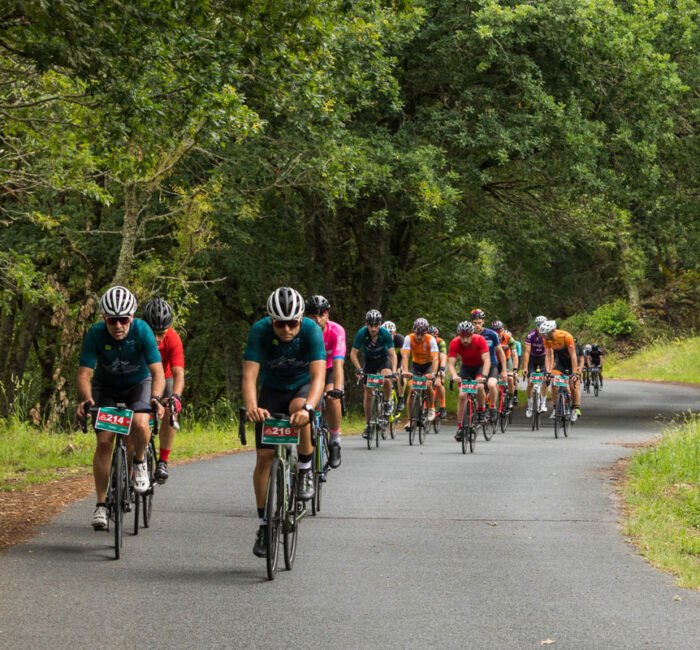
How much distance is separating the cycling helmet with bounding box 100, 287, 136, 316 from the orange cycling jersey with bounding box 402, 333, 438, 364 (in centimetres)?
1129

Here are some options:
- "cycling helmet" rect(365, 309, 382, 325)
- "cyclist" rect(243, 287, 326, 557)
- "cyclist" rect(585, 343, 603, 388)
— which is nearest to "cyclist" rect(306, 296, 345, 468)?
"cyclist" rect(243, 287, 326, 557)

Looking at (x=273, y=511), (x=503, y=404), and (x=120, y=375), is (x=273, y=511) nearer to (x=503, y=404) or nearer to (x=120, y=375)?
(x=120, y=375)

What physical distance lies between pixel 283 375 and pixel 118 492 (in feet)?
4.87

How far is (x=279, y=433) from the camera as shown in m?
7.69

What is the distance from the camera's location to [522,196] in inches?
1150

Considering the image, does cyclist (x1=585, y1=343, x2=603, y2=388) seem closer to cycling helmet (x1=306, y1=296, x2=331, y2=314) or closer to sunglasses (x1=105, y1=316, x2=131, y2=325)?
cycling helmet (x1=306, y1=296, x2=331, y2=314)

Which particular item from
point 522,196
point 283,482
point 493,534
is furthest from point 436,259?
point 283,482

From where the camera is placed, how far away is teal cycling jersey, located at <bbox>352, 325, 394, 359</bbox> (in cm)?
1812

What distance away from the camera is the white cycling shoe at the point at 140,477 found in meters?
8.99

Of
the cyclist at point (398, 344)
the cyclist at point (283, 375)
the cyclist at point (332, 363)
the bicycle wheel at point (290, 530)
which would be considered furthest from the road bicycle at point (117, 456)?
the cyclist at point (398, 344)

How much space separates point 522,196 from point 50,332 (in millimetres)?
13942

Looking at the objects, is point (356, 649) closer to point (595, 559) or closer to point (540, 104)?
point (595, 559)

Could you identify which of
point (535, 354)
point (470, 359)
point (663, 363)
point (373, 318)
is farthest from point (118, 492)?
point (663, 363)

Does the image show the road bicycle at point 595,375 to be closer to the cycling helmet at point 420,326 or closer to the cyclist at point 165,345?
the cycling helmet at point 420,326
